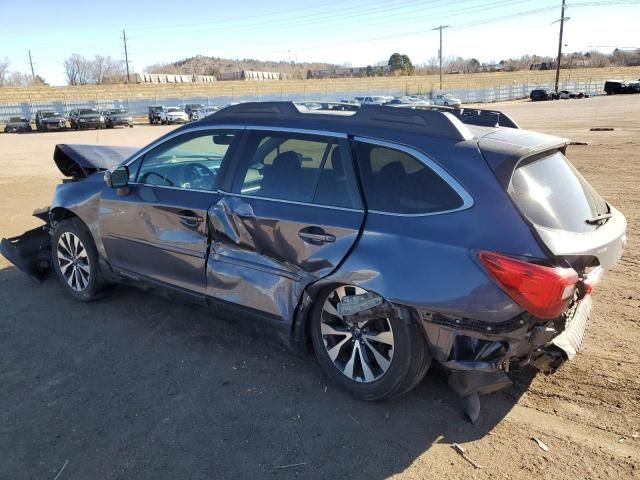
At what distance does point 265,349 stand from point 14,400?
5.54 ft

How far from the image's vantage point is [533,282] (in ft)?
8.64

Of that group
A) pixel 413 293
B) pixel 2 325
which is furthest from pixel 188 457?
pixel 2 325

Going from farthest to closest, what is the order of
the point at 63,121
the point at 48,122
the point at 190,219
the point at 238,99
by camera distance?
the point at 238,99 → the point at 63,121 → the point at 48,122 → the point at 190,219

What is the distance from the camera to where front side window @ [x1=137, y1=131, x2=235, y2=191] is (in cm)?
400

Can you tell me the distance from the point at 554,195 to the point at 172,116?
41840mm

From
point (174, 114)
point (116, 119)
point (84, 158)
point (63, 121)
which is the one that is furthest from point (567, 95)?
point (84, 158)

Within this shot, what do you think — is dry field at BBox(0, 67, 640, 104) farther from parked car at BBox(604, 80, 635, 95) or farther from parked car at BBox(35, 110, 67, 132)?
parked car at BBox(35, 110, 67, 132)

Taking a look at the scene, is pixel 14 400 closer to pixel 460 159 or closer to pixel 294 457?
pixel 294 457

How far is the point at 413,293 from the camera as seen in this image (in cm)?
289

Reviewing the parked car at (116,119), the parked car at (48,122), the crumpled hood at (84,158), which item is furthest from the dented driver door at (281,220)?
the parked car at (48,122)

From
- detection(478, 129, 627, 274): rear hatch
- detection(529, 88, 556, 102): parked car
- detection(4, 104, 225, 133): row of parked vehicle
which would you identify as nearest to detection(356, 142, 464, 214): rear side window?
detection(478, 129, 627, 274): rear hatch

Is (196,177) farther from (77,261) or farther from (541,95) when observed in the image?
(541,95)

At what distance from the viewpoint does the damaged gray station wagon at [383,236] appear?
2773 millimetres

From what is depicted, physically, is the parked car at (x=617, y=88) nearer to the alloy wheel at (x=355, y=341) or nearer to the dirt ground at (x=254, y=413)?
the dirt ground at (x=254, y=413)
